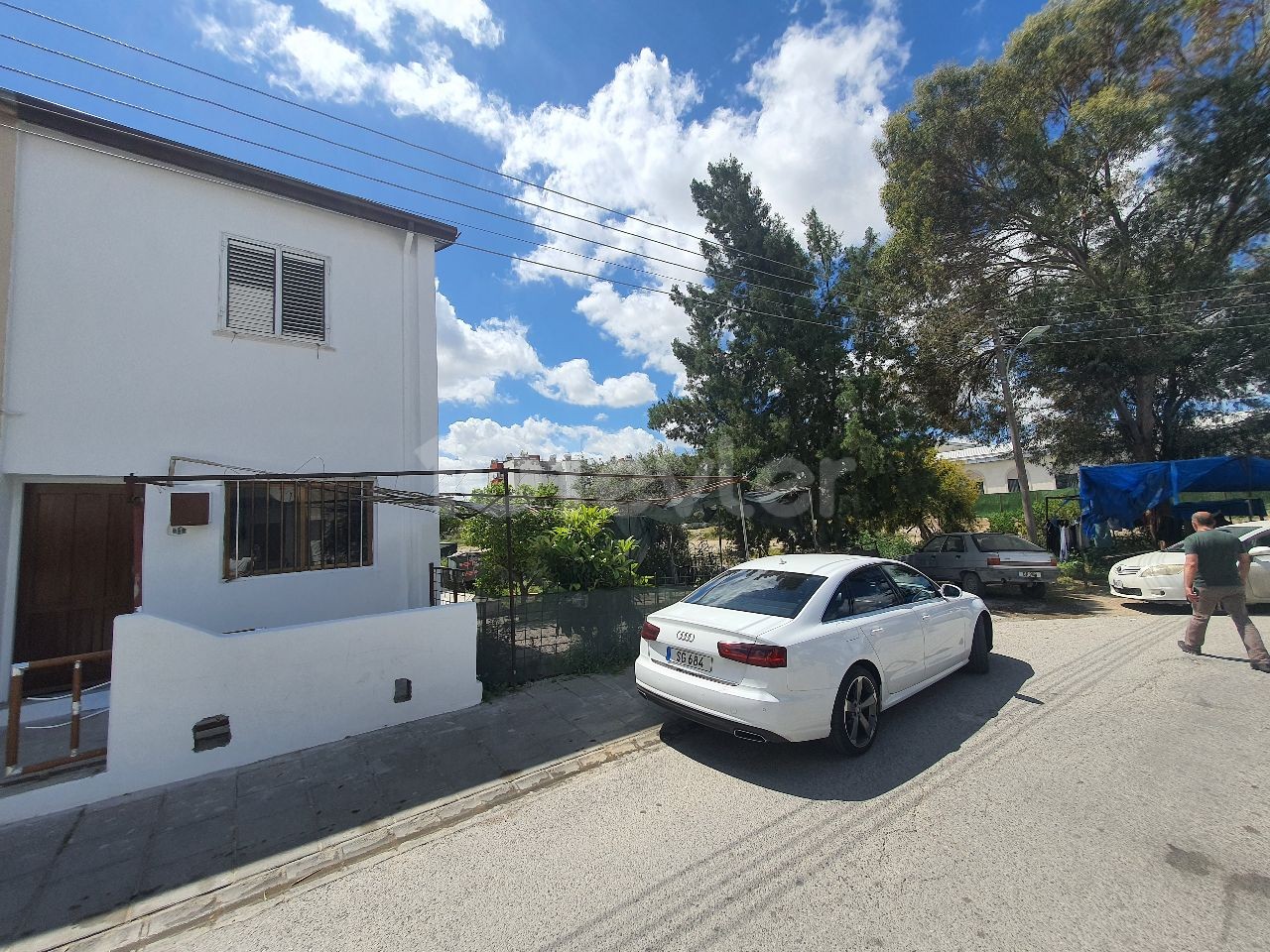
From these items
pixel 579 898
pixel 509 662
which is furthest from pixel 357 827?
pixel 509 662

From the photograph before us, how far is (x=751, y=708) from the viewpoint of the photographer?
150 inches

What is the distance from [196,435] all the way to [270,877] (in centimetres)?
440

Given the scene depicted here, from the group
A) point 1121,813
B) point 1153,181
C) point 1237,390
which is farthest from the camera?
→ point 1237,390

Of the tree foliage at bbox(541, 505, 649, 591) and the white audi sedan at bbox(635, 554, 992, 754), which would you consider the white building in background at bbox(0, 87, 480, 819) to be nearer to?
the tree foliage at bbox(541, 505, 649, 591)

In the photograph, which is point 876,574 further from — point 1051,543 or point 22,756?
point 1051,543

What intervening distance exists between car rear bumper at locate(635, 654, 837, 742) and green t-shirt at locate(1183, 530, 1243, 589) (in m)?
5.87

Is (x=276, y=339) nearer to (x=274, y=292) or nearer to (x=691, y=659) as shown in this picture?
(x=274, y=292)

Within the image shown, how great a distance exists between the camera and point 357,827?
11.5 ft

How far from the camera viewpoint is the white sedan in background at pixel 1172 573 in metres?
8.80

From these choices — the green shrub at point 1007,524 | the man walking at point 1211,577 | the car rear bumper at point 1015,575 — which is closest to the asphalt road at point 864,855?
the man walking at point 1211,577

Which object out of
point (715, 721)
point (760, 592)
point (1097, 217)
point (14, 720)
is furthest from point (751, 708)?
point (1097, 217)

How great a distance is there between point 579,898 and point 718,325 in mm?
13143

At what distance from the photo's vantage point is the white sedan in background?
347 inches

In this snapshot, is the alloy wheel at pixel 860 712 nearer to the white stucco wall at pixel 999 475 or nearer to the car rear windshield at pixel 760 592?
the car rear windshield at pixel 760 592
